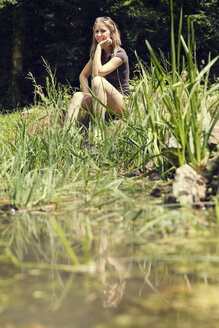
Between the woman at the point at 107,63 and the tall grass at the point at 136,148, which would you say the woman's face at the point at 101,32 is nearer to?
the woman at the point at 107,63

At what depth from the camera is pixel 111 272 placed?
134 centimetres

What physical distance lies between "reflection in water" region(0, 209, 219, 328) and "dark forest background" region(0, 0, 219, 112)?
30.0 ft

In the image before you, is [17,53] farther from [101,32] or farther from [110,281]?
[110,281]

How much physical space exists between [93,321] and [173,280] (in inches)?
12.6

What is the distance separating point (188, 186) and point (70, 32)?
10.9 meters

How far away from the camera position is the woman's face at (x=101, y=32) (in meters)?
4.91

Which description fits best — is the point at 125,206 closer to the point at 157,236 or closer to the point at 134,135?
the point at 157,236

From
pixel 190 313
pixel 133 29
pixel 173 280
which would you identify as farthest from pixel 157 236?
pixel 133 29

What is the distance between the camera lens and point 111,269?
4.49 feet

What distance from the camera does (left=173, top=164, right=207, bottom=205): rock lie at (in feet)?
7.23

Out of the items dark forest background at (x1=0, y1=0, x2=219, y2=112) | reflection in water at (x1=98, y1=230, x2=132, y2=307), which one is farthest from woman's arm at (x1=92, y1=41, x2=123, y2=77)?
dark forest background at (x1=0, y1=0, x2=219, y2=112)

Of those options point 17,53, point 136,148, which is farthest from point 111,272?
point 17,53

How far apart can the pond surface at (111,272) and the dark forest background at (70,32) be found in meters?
8.94

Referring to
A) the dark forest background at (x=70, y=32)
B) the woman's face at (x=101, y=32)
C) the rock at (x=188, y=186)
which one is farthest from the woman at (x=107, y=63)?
the dark forest background at (x=70, y=32)
